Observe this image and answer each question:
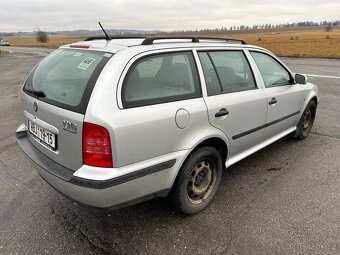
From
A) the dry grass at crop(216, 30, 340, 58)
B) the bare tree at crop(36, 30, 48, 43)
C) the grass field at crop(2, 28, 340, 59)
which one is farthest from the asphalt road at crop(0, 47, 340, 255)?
the bare tree at crop(36, 30, 48, 43)

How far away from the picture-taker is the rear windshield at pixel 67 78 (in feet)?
7.52

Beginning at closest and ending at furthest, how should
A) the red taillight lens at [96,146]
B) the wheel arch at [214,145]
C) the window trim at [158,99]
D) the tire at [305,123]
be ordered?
the red taillight lens at [96,146] < the window trim at [158,99] < the wheel arch at [214,145] < the tire at [305,123]

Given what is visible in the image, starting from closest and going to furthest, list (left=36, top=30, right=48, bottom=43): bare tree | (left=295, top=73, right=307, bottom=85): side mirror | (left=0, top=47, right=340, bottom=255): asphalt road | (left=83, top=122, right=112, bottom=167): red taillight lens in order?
(left=83, top=122, right=112, bottom=167): red taillight lens → (left=0, top=47, right=340, bottom=255): asphalt road → (left=295, top=73, right=307, bottom=85): side mirror → (left=36, top=30, right=48, bottom=43): bare tree

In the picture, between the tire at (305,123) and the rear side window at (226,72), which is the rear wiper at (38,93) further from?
the tire at (305,123)

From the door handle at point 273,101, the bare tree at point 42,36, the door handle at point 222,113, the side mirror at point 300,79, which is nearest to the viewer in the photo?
the door handle at point 222,113

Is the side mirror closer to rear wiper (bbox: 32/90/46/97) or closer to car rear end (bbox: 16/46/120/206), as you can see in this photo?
car rear end (bbox: 16/46/120/206)

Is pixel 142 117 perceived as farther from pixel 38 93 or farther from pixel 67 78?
pixel 38 93

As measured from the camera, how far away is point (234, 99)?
10.0ft

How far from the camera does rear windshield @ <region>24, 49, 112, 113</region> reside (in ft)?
7.52

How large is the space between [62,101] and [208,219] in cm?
171

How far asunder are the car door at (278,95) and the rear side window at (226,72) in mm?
276

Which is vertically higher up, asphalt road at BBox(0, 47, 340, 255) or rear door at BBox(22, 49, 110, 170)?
rear door at BBox(22, 49, 110, 170)

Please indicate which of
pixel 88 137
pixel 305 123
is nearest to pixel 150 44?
pixel 88 137

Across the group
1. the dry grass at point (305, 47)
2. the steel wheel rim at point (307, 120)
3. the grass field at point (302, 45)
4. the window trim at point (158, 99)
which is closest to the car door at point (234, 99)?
the window trim at point (158, 99)
